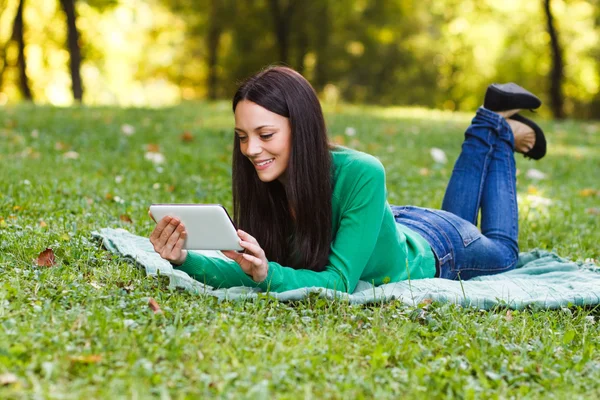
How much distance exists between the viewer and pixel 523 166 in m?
7.48

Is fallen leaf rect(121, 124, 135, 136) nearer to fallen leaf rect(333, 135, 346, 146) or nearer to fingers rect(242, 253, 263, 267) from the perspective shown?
fallen leaf rect(333, 135, 346, 146)

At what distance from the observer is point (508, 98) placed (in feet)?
13.6

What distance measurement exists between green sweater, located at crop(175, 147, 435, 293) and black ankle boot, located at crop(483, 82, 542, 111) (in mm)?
1449

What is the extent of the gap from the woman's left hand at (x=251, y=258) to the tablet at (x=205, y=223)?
0.13 feet

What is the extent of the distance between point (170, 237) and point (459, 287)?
1393mm

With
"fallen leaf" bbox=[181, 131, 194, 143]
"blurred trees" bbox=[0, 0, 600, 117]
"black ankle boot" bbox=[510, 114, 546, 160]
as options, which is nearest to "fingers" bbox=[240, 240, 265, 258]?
"black ankle boot" bbox=[510, 114, 546, 160]

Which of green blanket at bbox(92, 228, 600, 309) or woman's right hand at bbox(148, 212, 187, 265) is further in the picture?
green blanket at bbox(92, 228, 600, 309)

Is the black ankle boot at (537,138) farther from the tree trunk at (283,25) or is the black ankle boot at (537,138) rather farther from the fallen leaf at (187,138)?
the tree trunk at (283,25)

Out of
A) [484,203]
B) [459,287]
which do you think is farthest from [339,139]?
[459,287]

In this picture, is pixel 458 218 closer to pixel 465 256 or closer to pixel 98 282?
pixel 465 256

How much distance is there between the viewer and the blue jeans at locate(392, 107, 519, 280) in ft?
12.3

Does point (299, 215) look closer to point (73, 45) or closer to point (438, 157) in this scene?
point (438, 157)

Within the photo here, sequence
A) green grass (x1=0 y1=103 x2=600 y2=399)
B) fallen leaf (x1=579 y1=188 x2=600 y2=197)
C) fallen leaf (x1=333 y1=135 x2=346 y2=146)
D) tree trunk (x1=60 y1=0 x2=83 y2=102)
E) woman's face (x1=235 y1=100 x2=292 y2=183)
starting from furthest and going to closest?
tree trunk (x1=60 y1=0 x2=83 y2=102), fallen leaf (x1=333 y1=135 x2=346 y2=146), fallen leaf (x1=579 y1=188 x2=600 y2=197), woman's face (x1=235 y1=100 x2=292 y2=183), green grass (x1=0 y1=103 x2=600 y2=399)

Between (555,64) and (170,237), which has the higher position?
(555,64)
